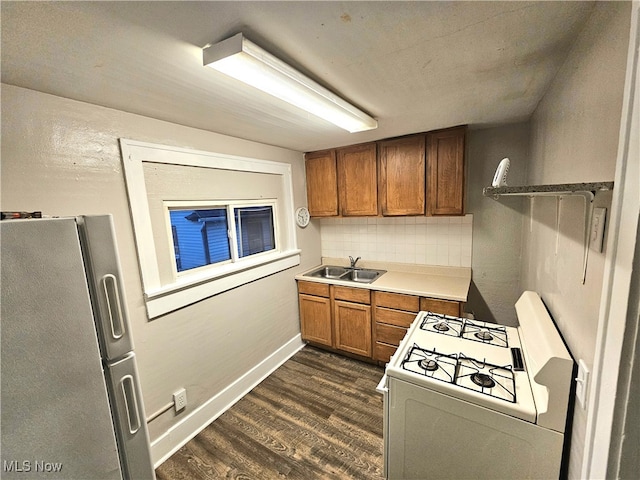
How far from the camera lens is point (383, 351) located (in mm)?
2545

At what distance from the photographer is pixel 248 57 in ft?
3.11

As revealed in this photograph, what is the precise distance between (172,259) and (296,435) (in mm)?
1568

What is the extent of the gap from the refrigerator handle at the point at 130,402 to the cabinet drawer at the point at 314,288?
6.58 ft

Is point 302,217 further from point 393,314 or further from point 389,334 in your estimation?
point 389,334

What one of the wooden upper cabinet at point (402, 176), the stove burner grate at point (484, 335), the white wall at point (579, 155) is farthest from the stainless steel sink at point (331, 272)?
the white wall at point (579, 155)

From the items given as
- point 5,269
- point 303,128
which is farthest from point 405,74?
point 5,269

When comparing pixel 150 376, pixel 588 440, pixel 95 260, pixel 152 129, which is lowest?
pixel 150 376

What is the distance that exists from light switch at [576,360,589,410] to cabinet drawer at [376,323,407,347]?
154cm

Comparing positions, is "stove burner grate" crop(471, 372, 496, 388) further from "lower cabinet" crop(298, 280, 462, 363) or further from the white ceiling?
the white ceiling

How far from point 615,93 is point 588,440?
973mm

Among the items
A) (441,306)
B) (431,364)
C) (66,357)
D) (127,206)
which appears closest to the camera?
(66,357)

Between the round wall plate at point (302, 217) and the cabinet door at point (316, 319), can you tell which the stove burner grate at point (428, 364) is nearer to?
the cabinet door at point (316, 319)

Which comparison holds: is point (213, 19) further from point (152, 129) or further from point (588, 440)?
point (588, 440)

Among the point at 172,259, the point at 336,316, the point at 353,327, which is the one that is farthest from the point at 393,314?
the point at 172,259
